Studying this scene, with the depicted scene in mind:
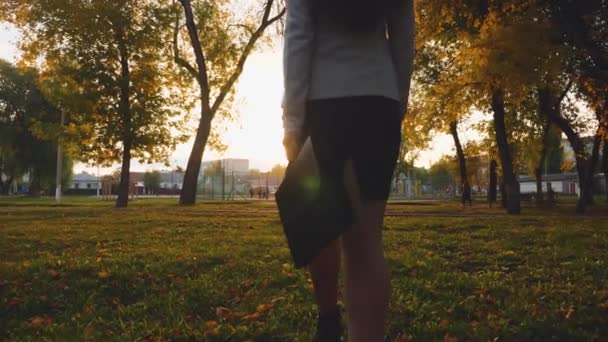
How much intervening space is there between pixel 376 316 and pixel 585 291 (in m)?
3.27

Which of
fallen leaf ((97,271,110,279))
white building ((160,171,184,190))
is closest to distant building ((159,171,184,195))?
white building ((160,171,184,190))

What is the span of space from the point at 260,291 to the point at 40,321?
5.69ft

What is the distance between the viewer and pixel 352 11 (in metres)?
1.91

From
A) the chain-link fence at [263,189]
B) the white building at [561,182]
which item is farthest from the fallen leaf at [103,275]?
the white building at [561,182]

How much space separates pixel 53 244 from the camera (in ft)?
23.8

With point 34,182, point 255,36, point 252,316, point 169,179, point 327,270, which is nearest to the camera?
point 327,270

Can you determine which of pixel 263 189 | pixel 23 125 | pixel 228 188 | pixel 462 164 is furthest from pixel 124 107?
pixel 23 125

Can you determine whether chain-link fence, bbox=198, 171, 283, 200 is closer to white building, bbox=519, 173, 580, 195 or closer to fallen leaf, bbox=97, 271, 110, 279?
fallen leaf, bbox=97, 271, 110, 279

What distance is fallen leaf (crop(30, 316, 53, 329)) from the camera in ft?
11.3

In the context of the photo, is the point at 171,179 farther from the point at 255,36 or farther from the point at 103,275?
the point at 103,275

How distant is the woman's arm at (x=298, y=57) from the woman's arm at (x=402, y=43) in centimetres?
41

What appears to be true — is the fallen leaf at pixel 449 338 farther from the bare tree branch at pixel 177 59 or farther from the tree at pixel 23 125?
the tree at pixel 23 125

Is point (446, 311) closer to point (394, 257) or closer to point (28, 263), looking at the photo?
point (394, 257)

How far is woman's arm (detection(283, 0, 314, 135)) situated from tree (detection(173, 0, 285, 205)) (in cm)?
2049
